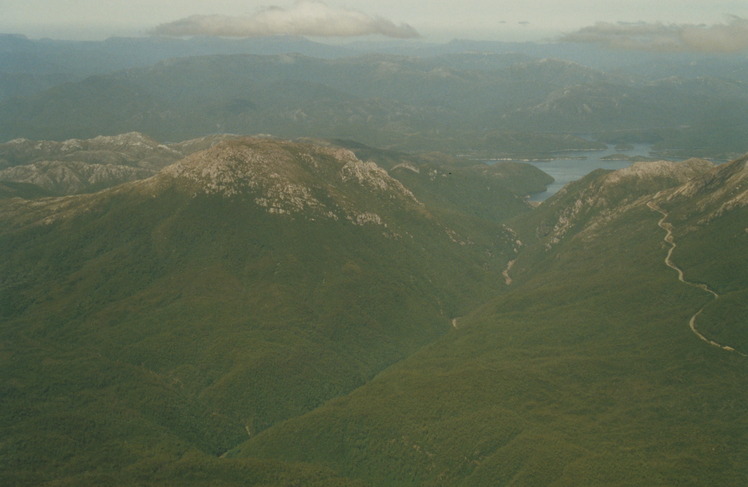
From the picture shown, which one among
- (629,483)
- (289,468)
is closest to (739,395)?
(629,483)

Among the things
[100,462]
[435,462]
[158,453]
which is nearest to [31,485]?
[100,462]

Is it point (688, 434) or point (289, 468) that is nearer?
point (688, 434)

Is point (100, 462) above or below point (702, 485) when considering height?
below

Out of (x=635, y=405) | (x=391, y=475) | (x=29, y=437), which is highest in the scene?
(x=635, y=405)

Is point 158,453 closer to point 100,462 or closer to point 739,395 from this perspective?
point 100,462

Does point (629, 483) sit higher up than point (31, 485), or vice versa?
point (629, 483)

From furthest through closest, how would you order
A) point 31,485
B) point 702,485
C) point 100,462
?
point 100,462 < point 31,485 < point 702,485

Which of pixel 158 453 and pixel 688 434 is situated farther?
pixel 158 453

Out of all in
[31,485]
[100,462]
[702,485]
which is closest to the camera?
[702,485]

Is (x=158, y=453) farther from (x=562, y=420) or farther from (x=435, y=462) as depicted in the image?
(x=562, y=420)
